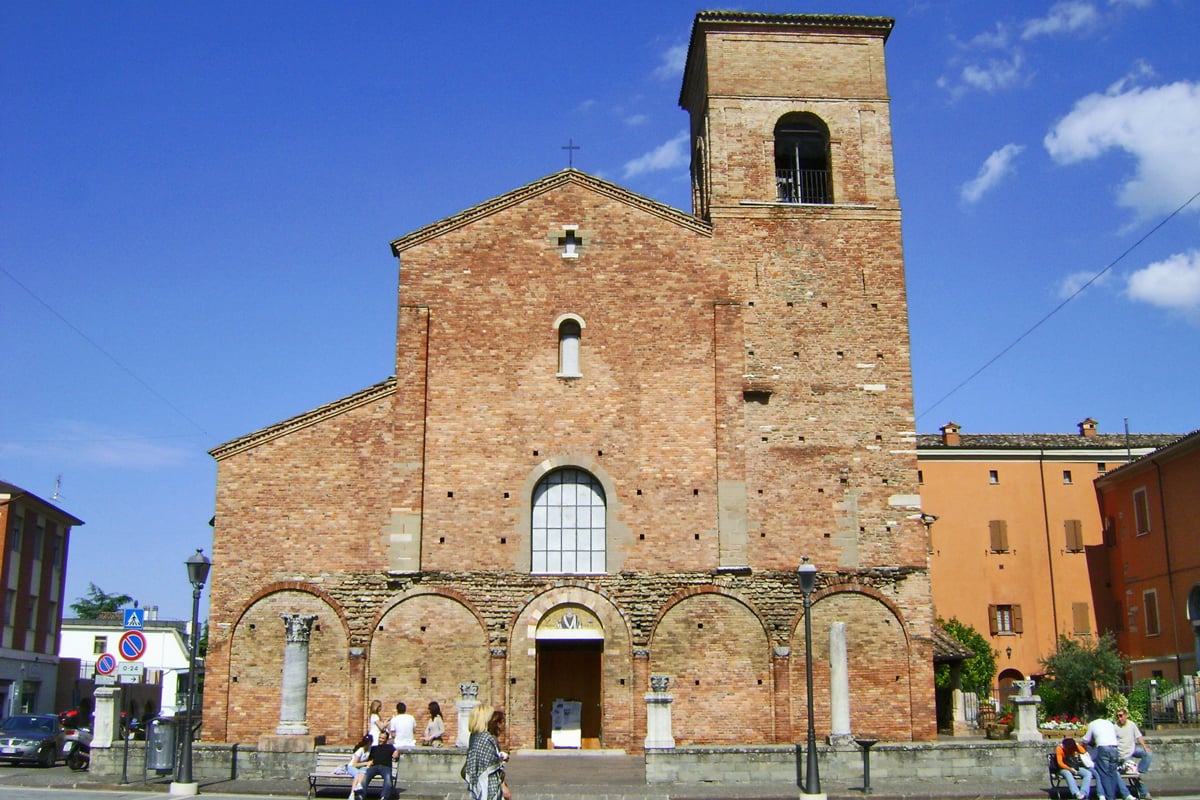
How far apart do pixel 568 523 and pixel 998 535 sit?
24.6 m

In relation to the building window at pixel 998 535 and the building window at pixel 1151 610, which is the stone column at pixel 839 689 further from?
the building window at pixel 998 535

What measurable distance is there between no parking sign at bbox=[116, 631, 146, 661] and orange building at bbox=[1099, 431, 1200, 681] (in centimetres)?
2978

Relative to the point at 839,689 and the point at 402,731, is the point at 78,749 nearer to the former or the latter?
the point at 402,731

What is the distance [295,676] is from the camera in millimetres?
22094

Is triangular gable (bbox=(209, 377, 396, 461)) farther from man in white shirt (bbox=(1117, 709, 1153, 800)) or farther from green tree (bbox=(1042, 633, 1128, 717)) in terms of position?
green tree (bbox=(1042, 633, 1128, 717))

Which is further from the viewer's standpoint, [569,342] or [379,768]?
[569,342]

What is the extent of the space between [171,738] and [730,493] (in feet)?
39.1

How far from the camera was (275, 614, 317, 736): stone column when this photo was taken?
21.9 metres

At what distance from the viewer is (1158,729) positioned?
27.3 meters

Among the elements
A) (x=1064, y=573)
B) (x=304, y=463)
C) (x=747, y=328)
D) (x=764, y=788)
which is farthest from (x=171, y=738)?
(x=1064, y=573)

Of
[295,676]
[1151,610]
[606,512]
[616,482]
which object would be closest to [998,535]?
[1151,610]

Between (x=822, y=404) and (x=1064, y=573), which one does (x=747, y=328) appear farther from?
(x=1064, y=573)

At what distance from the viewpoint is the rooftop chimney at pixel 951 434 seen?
Result: 45312mm

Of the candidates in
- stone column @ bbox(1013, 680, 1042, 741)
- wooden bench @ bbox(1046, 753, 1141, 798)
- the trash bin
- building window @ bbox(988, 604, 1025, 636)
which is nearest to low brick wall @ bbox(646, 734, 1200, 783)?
stone column @ bbox(1013, 680, 1042, 741)
